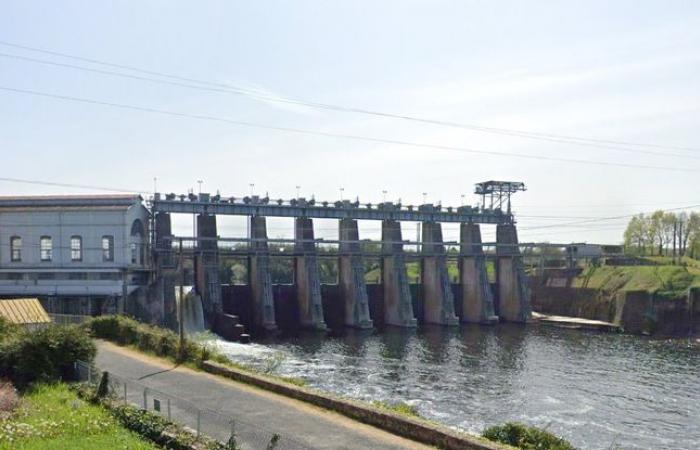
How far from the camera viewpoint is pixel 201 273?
190ft

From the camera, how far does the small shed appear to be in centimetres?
2916

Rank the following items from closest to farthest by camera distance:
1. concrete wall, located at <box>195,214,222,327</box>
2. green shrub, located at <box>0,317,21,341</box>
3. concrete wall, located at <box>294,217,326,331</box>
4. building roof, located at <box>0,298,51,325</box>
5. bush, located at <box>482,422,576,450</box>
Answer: bush, located at <box>482,422,576,450</box>
green shrub, located at <box>0,317,21,341</box>
building roof, located at <box>0,298,51,325</box>
concrete wall, located at <box>195,214,222,327</box>
concrete wall, located at <box>294,217,326,331</box>

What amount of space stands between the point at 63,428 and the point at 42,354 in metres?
7.04

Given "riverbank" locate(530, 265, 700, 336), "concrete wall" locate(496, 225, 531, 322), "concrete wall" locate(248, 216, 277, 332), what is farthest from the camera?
"concrete wall" locate(496, 225, 531, 322)

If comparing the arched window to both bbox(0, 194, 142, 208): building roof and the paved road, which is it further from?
the paved road

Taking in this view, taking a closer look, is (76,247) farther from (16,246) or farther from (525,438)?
(525,438)

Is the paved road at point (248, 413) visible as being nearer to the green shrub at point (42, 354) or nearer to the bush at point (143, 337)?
the bush at point (143, 337)

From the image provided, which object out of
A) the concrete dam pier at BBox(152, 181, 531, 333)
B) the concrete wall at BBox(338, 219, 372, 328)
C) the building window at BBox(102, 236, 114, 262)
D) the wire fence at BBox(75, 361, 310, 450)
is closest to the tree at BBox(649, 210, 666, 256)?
the concrete dam pier at BBox(152, 181, 531, 333)

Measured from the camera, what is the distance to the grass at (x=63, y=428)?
15695mm

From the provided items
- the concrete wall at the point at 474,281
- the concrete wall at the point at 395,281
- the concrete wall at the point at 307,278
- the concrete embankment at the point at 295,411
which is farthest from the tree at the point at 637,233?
the concrete embankment at the point at 295,411


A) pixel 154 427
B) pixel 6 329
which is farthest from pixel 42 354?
pixel 154 427

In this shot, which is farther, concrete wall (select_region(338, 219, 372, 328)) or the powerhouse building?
concrete wall (select_region(338, 219, 372, 328))

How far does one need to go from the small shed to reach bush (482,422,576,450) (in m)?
21.4

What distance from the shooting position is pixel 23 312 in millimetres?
30109
